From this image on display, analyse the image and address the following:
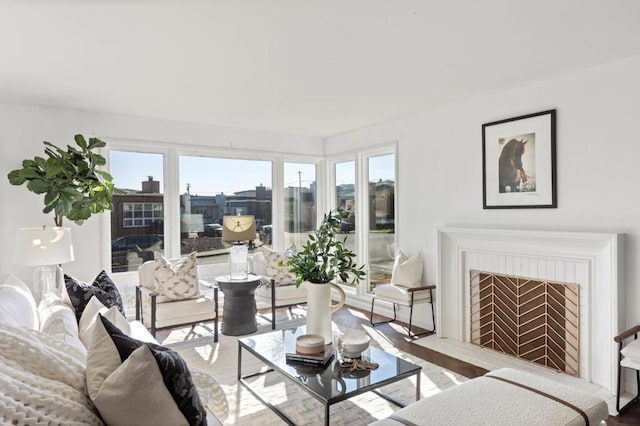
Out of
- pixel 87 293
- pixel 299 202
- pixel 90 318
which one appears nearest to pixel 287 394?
pixel 90 318

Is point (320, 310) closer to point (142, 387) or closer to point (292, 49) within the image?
point (142, 387)

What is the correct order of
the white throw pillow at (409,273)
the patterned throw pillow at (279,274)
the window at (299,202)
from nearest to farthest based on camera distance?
the white throw pillow at (409,273) → the patterned throw pillow at (279,274) → the window at (299,202)

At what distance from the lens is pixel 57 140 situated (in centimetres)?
435

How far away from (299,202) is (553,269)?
3746 millimetres

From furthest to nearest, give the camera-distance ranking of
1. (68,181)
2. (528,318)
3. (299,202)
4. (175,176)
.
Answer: (299,202), (175,176), (68,181), (528,318)

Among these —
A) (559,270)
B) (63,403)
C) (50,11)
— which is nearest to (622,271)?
(559,270)

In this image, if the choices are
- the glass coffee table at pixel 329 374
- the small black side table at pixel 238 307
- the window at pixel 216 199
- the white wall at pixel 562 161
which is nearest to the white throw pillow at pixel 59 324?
the glass coffee table at pixel 329 374

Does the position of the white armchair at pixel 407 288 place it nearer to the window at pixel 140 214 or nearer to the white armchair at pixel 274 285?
the white armchair at pixel 274 285

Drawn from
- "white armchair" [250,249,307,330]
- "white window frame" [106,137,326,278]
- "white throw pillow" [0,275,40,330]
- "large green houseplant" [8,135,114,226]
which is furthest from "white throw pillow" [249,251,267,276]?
"white throw pillow" [0,275,40,330]

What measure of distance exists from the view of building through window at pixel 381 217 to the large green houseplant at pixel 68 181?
3290 millimetres

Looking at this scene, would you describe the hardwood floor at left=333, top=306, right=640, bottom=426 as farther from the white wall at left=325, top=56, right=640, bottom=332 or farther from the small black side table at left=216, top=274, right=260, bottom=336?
the small black side table at left=216, top=274, right=260, bottom=336

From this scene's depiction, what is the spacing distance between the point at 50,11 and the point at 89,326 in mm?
1803

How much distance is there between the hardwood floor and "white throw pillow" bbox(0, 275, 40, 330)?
10.1 ft

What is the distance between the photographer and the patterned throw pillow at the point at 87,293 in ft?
9.02
